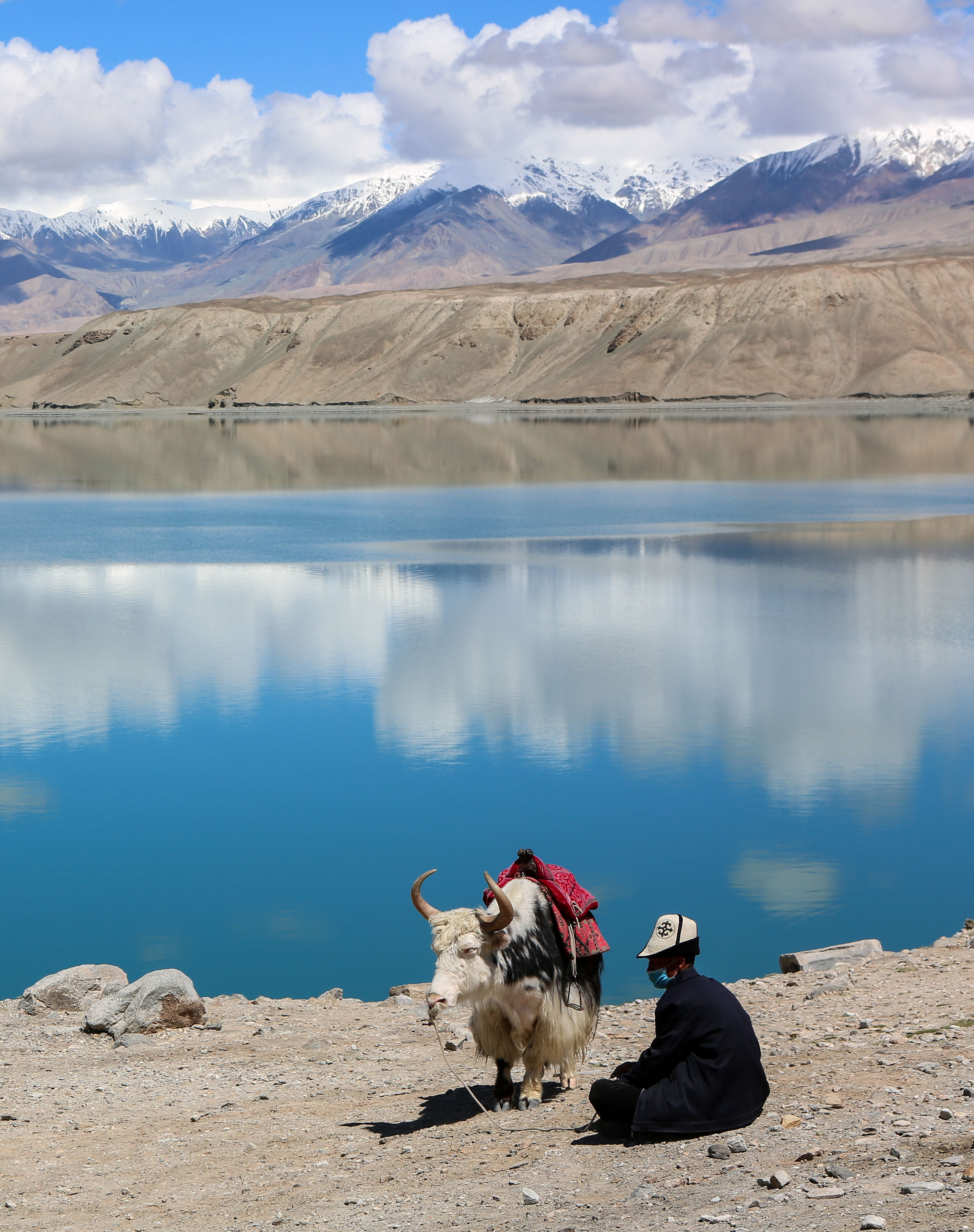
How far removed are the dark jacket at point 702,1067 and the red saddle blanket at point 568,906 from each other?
959 mm

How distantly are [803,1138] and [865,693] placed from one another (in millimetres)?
13669

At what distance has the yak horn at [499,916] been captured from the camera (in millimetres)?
6672

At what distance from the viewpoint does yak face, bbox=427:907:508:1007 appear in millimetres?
6672

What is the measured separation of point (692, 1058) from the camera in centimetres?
639

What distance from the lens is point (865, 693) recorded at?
62.8 feet

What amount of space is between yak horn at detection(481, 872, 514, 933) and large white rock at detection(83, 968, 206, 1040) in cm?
319

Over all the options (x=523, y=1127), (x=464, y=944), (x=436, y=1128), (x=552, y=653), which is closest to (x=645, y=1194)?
(x=523, y=1127)

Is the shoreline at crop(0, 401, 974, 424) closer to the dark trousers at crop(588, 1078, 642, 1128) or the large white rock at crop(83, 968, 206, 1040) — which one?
the large white rock at crop(83, 968, 206, 1040)

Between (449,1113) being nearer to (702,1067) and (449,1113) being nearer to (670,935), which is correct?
(702,1067)

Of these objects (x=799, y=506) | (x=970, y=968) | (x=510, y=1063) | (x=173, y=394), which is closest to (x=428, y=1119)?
(x=510, y=1063)

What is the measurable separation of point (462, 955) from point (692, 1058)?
1.20 m

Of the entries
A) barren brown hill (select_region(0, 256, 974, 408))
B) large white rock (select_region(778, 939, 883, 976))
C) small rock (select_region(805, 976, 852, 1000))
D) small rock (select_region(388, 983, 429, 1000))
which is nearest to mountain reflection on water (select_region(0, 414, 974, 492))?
barren brown hill (select_region(0, 256, 974, 408))

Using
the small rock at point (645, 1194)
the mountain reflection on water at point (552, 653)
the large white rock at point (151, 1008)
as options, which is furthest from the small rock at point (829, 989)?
the mountain reflection on water at point (552, 653)

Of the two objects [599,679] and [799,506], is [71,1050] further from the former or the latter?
[799,506]
